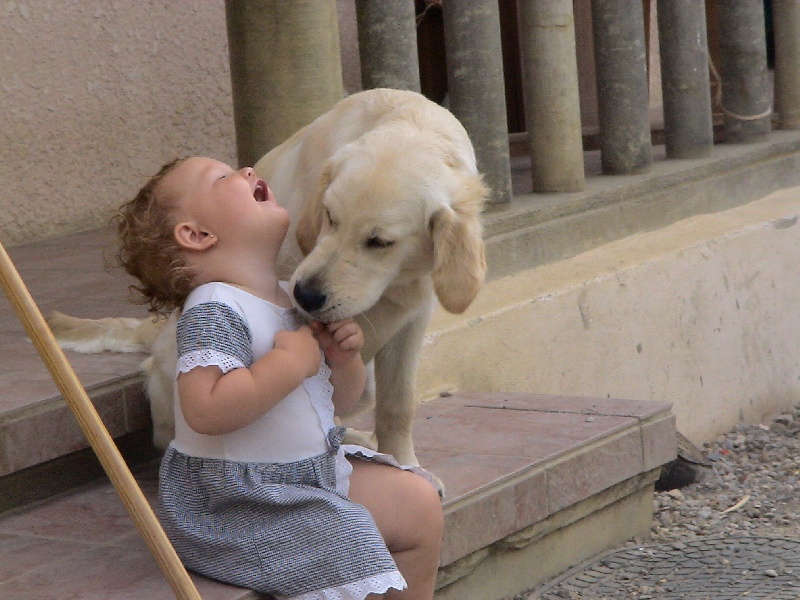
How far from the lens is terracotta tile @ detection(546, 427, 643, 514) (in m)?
3.46

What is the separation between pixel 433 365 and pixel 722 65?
3.01 metres

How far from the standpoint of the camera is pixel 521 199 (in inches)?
201

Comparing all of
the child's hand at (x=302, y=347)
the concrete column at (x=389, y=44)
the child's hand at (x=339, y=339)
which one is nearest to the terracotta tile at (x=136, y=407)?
the child's hand at (x=339, y=339)

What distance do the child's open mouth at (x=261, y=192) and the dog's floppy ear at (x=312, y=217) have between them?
186mm

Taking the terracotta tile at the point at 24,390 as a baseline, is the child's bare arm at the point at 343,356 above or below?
above

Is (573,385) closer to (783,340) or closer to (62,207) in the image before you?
(783,340)

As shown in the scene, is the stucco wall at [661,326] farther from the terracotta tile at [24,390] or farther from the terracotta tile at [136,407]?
the terracotta tile at [24,390]

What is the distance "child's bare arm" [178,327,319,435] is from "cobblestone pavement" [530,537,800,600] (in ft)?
4.56

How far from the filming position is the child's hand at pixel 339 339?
100 inches

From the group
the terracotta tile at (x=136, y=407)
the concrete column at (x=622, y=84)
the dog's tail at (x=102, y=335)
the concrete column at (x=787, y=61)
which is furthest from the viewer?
the concrete column at (x=787, y=61)

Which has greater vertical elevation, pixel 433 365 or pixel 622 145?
pixel 622 145

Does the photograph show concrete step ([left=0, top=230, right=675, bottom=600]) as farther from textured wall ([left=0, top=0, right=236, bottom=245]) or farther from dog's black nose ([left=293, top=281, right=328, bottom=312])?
textured wall ([left=0, top=0, right=236, bottom=245])

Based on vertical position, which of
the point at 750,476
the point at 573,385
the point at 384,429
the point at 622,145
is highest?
the point at 622,145

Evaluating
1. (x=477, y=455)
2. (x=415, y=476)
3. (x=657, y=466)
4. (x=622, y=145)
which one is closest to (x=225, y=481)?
(x=415, y=476)
